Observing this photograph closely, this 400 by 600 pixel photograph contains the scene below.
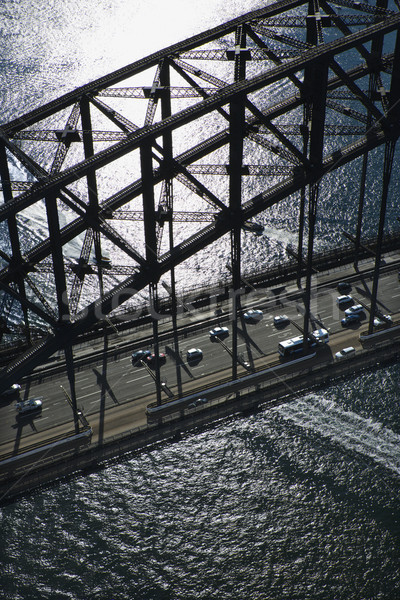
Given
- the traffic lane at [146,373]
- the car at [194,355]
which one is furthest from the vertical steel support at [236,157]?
the car at [194,355]

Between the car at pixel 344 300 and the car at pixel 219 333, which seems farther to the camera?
the car at pixel 344 300

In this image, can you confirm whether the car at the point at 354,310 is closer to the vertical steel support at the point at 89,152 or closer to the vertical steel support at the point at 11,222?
the vertical steel support at the point at 89,152

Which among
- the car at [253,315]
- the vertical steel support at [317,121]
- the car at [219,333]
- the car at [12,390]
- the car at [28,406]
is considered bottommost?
the car at [28,406]

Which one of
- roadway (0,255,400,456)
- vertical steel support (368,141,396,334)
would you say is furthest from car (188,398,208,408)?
vertical steel support (368,141,396,334)

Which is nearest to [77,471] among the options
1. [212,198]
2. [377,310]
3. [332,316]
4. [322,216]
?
[212,198]

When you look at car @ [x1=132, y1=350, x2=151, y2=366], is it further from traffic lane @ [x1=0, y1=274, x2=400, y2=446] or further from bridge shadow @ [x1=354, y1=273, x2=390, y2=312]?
bridge shadow @ [x1=354, y1=273, x2=390, y2=312]

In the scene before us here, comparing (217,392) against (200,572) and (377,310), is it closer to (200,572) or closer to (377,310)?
(200,572)
